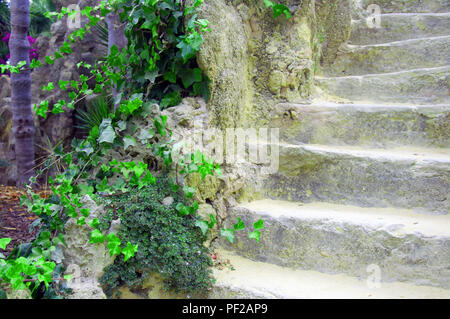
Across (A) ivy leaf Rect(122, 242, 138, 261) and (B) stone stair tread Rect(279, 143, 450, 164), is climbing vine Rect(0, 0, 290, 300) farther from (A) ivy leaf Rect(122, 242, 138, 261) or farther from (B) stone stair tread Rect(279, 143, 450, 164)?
(B) stone stair tread Rect(279, 143, 450, 164)

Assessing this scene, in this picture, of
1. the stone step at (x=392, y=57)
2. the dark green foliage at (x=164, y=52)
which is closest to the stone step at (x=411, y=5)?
the stone step at (x=392, y=57)

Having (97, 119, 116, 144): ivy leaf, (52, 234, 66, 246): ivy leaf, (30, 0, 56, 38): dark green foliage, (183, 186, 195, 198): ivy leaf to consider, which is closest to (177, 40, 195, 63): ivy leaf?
(97, 119, 116, 144): ivy leaf

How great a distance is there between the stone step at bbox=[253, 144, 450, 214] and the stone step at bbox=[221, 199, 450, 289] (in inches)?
3.6

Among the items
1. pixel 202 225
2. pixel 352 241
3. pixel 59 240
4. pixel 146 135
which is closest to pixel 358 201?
pixel 352 241

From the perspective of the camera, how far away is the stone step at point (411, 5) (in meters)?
4.06

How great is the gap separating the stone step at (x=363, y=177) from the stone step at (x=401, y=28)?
1.81 metres

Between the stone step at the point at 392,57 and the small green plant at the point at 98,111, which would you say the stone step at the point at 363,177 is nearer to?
the stone step at the point at 392,57

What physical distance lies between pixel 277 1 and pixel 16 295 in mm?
2512

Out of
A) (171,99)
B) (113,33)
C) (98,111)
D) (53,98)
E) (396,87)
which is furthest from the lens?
(53,98)

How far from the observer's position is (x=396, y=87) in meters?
3.08

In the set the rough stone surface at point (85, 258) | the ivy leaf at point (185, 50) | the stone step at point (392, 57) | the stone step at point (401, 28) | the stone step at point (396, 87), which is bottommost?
the rough stone surface at point (85, 258)

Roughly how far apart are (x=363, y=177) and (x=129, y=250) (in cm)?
153

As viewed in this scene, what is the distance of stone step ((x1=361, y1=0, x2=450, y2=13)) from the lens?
13.3ft

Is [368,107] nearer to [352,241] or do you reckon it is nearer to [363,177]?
[363,177]
